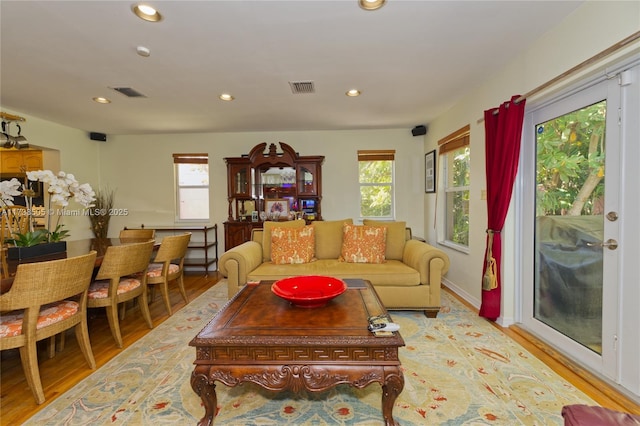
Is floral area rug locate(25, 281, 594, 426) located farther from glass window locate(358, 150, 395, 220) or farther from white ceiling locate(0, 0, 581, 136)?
glass window locate(358, 150, 395, 220)

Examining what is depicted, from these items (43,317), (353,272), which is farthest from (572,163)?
(43,317)

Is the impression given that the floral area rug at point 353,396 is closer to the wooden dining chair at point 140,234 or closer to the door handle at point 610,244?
the door handle at point 610,244

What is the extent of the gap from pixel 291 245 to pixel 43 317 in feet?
6.80

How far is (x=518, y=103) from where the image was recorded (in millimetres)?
2395

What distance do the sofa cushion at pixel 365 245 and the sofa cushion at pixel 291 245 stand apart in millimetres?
415

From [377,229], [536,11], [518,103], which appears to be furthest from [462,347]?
[536,11]

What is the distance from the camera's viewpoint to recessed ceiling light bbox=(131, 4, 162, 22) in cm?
179

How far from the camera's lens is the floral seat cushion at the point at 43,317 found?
1.67 meters

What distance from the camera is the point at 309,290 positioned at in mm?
1912

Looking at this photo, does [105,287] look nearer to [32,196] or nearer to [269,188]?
[32,196]

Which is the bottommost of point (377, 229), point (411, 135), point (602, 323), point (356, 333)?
point (602, 323)

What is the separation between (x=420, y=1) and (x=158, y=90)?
2.70 metres

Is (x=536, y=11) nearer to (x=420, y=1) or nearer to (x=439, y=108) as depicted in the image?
(x=420, y=1)

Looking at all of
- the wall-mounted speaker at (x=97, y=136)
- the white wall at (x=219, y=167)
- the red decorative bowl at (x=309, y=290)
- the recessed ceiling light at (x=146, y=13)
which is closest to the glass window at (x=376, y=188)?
the white wall at (x=219, y=167)
